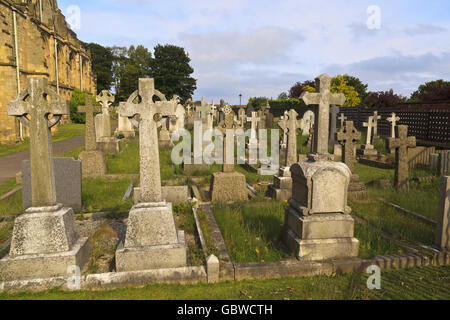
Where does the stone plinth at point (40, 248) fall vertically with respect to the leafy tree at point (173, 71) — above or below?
below

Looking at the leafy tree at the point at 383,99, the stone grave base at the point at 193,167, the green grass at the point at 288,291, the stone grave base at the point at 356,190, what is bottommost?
the green grass at the point at 288,291

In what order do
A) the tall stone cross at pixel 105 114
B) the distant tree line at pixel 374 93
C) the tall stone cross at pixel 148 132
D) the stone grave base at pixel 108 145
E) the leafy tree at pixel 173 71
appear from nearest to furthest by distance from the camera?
the tall stone cross at pixel 148 132
the stone grave base at pixel 108 145
the tall stone cross at pixel 105 114
the distant tree line at pixel 374 93
the leafy tree at pixel 173 71

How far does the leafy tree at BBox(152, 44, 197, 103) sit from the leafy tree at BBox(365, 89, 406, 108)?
38284 millimetres

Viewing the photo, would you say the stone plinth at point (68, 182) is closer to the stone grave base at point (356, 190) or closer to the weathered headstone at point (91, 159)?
the weathered headstone at point (91, 159)

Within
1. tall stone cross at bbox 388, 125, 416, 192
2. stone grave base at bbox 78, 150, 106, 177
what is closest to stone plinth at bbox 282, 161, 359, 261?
tall stone cross at bbox 388, 125, 416, 192

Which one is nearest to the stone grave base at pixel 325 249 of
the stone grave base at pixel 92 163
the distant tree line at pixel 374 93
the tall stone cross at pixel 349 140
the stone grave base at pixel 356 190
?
the stone grave base at pixel 356 190

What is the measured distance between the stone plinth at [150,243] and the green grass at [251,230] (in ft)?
2.99

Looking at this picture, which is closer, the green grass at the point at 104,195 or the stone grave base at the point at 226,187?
the green grass at the point at 104,195

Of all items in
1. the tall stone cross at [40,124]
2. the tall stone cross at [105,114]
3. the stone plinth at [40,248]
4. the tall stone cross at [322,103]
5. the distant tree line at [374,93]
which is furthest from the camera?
the distant tree line at [374,93]

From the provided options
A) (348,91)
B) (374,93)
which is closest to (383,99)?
(374,93)

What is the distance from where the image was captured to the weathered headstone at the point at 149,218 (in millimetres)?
4020

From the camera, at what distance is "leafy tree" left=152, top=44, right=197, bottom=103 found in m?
59.1

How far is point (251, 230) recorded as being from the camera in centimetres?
533
